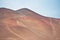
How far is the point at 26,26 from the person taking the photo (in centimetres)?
157

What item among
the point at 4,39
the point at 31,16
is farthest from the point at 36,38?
the point at 4,39

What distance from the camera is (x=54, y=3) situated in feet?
5.13

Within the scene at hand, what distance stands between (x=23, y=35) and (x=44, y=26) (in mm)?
263

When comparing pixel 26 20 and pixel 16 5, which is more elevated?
pixel 16 5

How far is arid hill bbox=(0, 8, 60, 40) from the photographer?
5.04ft

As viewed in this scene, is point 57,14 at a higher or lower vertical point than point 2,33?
higher

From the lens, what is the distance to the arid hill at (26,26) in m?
1.54

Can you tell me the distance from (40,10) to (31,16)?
0.12 metres

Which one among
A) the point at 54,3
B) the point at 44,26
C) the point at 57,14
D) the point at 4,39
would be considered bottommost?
the point at 4,39

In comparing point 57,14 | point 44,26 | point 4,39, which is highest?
point 57,14

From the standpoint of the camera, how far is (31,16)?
5.16ft

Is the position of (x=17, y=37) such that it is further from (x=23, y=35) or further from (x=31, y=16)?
(x=31, y=16)

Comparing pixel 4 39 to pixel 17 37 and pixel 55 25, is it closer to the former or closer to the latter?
pixel 17 37

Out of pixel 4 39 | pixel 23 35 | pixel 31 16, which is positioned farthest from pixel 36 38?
pixel 4 39
